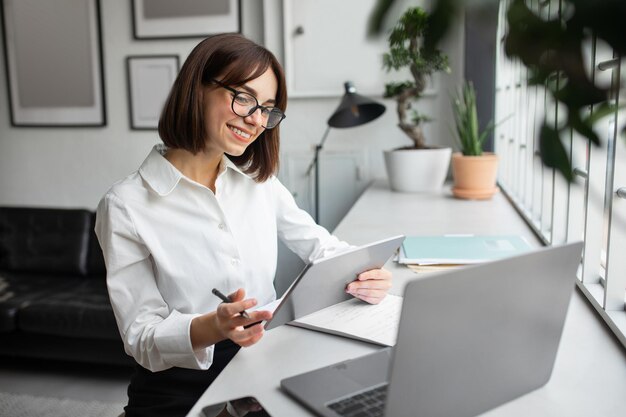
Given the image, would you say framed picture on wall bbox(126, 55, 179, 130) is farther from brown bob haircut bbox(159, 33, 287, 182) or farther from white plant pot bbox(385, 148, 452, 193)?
brown bob haircut bbox(159, 33, 287, 182)

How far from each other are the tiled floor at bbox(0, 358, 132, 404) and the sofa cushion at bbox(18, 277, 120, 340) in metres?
0.22

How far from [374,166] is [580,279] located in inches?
79.4

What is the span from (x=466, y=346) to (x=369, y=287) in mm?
561

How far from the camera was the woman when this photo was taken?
128cm

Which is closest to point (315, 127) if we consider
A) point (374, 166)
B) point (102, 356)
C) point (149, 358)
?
point (374, 166)

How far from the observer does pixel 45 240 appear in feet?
11.6

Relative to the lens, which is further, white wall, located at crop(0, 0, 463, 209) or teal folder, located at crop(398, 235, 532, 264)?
white wall, located at crop(0, 0, 463, 209)

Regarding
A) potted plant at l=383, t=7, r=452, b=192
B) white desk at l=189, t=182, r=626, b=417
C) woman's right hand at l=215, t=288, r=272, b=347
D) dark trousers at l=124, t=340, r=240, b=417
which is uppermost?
potted plant at l=383, t=7, r=452, b=192

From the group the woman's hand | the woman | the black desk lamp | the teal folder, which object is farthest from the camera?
the black desk lamp

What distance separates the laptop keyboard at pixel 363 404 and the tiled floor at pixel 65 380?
1.99 metres

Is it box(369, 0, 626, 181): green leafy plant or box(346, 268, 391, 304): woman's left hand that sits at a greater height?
box(369, 0, 626, 181): green leafy plant

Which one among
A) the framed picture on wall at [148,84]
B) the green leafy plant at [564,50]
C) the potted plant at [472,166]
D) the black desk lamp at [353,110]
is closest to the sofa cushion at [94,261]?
the framed picture on wall at [148,84]

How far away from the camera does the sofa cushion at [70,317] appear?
276cm

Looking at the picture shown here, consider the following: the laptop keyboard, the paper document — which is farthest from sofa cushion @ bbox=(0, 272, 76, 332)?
the laptop keyboard
